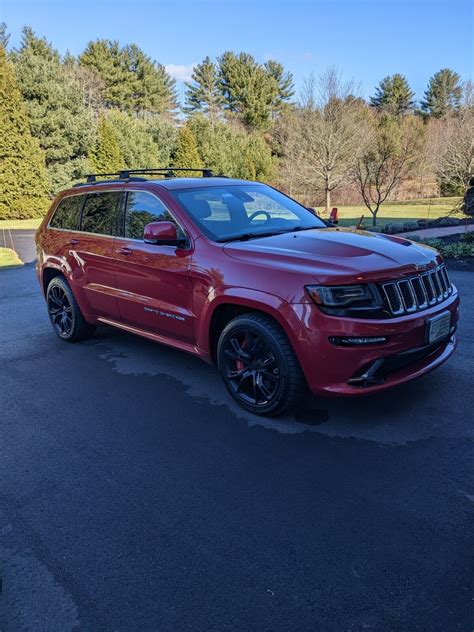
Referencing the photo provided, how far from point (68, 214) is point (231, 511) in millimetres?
4258

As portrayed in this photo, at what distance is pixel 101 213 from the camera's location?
5.10 metres

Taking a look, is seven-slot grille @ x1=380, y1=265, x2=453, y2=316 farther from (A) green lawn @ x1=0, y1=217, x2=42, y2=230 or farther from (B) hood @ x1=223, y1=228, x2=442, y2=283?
(A) green lawn @ x1=0, y1=217, x2=42, y2=230

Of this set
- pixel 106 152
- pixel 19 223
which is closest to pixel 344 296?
pixel 19 223

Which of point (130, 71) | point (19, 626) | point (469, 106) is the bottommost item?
point (19, 626)

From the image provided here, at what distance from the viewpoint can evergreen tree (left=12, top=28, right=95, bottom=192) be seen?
99.3 ft

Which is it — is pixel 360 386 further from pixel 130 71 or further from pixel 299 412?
pixel 130 71

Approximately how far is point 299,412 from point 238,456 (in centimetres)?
77

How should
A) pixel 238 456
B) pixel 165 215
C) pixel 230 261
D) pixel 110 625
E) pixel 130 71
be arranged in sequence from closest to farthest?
pixel 110 625 → pixel 238 456 → pixel 230 261 → pixel 165 215 → pixel 130 71

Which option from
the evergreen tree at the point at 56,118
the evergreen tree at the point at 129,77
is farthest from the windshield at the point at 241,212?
the evergreen tree at the point at 129,77

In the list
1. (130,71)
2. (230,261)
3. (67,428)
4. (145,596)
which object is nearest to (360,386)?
(230,261)

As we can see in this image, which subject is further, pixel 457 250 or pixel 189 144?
pixel 189 144

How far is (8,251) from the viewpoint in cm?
1467

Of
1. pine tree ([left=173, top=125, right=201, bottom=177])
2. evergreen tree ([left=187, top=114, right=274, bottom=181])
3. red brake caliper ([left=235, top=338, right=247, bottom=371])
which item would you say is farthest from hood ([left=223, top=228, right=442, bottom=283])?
evergreen tree ([left=187, top=114, right=274, bottom=181])

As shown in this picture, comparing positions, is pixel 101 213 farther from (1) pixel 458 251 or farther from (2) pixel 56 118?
(2) pixel 56 118
